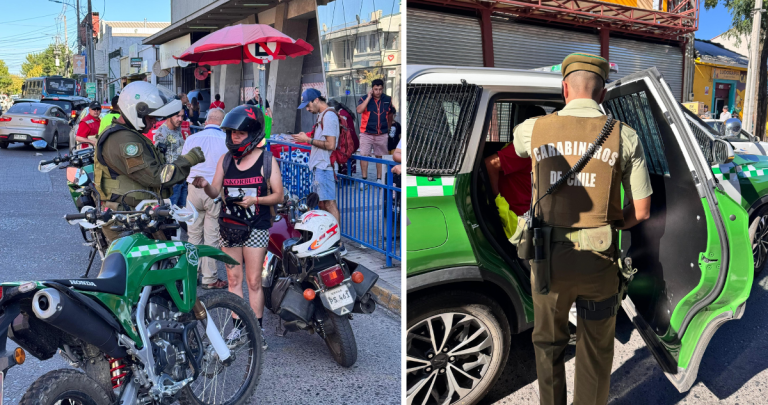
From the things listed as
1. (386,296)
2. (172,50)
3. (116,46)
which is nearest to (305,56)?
(172,50)

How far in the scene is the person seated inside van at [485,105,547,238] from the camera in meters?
3.02

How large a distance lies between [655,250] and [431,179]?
1326mm

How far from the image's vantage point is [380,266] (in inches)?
228

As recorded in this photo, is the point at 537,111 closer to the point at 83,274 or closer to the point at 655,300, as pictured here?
the point at 655,300

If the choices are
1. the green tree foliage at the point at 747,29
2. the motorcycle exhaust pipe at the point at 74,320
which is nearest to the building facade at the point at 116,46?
the green tree foliage at the point at 747,29

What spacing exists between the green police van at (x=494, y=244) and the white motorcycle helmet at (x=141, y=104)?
1973mm

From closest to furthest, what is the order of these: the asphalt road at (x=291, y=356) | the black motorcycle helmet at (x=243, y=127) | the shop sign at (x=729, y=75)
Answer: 1. the asphalt road at (x=291, y=356)
2. the black motorcycle helmet at (x=243, y=127)
3. the shop sign at (x=729, y=75)

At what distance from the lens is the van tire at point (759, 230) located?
16.5 feet

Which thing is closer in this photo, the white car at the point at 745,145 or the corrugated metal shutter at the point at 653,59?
the corrugated metal shutter at the point at 653,59

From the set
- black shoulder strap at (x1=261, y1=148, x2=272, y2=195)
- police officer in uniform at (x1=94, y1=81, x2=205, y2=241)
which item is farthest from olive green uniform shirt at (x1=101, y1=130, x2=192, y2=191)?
black shoulder strap at (x1=261, y1=148, x2=272, y2=195)

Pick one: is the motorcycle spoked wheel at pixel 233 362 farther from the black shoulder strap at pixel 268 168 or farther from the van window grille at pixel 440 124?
the van window grille at pixel 440 124

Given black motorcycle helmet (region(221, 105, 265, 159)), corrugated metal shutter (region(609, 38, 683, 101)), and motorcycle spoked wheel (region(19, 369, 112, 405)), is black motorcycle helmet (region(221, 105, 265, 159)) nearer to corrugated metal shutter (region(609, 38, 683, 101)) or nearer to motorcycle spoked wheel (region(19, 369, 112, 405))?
motorcycle spoked wheel (region(19, 369, 112, 405))

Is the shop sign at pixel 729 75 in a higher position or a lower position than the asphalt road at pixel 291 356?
higher

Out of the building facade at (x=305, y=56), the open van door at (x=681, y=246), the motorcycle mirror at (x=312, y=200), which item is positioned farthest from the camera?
the building facade at (x=305, y=56)
